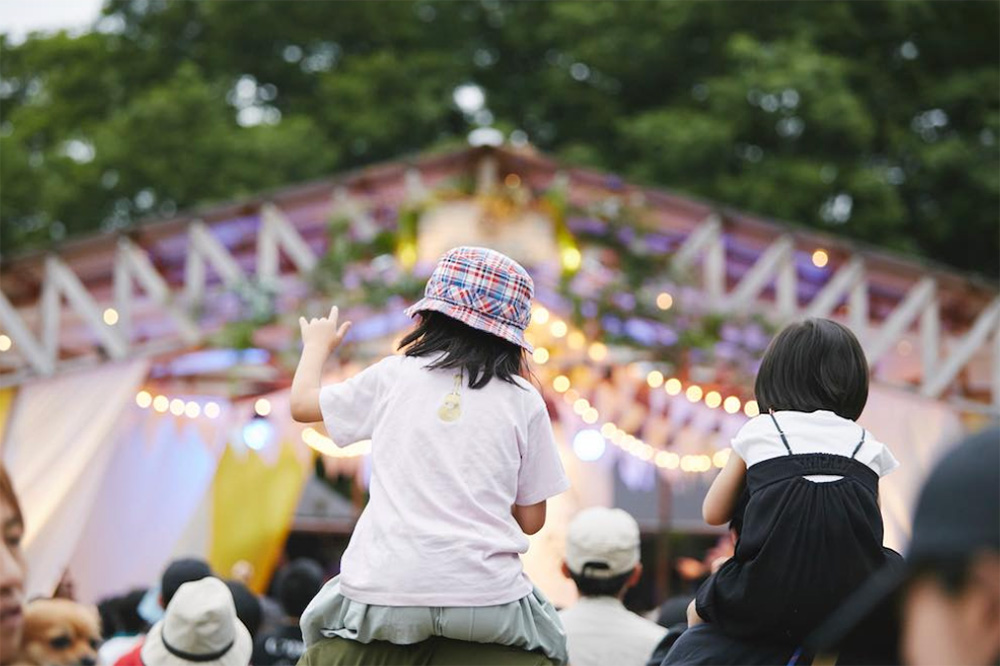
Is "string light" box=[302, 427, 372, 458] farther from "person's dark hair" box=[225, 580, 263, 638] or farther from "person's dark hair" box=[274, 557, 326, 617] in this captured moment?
"person's dark hair" box=[225, 580, 263, 638]

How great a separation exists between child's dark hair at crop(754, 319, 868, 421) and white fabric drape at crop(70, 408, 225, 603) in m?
6.87

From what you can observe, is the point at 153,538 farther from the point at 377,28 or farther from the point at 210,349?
the point at 377,28

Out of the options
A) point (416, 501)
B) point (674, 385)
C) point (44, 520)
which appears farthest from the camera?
point (674, 385)

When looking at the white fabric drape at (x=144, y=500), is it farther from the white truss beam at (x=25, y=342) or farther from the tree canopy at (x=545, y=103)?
the tree canopy at (x=545, y=103)

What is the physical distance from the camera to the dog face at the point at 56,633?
2025 mm

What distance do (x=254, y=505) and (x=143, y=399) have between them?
1146 mm

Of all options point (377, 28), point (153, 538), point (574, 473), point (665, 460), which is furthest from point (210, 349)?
point (377, 28)

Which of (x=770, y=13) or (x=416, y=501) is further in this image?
(x=770, y=13)

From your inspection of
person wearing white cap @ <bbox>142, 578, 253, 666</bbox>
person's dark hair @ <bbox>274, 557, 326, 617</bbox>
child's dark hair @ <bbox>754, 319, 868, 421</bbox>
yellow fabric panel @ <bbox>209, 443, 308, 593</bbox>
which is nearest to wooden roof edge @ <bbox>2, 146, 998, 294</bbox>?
yellow fabric panel @ <bbox>209, 443, 308, 593</bbox>

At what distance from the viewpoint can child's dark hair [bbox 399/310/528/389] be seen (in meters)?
2.52

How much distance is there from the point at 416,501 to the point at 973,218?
1683cm

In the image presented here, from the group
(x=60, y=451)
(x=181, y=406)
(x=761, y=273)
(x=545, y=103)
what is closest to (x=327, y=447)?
(x=181, y=406)

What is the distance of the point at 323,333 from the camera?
2.68 metres

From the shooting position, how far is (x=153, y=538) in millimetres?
8992
